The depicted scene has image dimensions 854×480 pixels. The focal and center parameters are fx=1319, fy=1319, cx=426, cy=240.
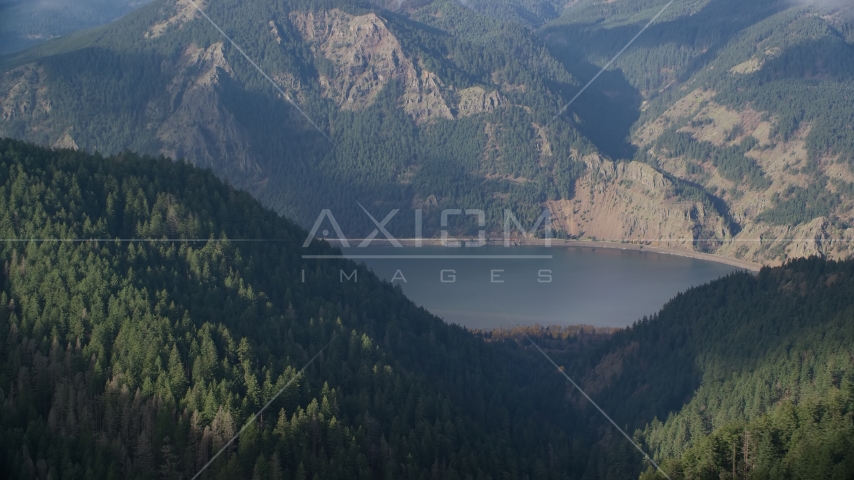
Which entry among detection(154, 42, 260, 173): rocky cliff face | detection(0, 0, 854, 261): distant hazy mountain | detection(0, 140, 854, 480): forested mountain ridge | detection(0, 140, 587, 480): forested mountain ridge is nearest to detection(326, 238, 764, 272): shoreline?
detection(0, 0, 854, 261): distant hazy mountain

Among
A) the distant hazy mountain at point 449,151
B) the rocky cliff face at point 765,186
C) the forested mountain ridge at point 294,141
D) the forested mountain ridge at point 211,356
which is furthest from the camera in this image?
the forested mountain ridge at point 294,141

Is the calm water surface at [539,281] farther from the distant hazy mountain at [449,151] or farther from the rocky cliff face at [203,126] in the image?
the rocky cliff face at [203,126]

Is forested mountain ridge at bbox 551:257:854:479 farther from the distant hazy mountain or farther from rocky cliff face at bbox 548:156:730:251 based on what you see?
the distant hazy mountain

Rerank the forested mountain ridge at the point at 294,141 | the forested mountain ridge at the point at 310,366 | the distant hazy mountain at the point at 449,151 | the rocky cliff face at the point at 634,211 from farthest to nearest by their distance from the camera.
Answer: the forested mountain ridge at the point at 294,141
the distant hazy mountain at the point at 449,151
the rocky cliff face at the point at 634,211
the forested mountain ridge at the point at 310,366

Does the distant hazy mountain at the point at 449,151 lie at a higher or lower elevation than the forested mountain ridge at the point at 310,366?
higher

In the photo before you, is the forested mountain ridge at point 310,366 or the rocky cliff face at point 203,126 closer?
the forested mountain ridge at point 310,366

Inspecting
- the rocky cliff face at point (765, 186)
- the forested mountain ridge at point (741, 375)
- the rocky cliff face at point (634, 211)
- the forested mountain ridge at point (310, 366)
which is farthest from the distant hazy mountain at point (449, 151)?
the forested mountain ridge at point (310, 366)

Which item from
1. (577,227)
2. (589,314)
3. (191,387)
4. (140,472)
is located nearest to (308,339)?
(191,387)

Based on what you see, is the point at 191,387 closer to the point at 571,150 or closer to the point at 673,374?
the point at 673,374
